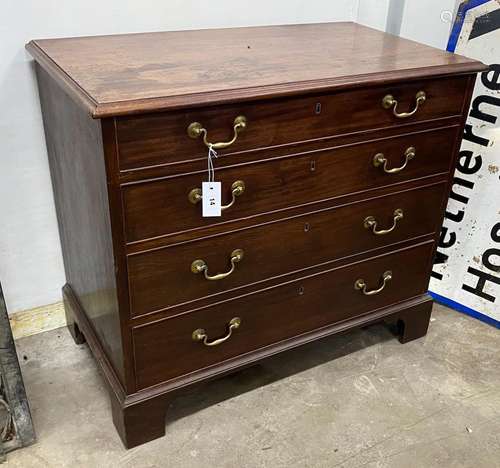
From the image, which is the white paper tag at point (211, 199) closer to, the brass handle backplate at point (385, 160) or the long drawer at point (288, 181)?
the long drawer at point (288, 181)

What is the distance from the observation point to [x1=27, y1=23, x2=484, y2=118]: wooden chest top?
1.13m

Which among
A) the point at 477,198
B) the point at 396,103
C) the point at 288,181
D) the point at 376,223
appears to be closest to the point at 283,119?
the point at 288,181

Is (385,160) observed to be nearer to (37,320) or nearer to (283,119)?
(283,119)

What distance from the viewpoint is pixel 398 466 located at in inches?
57.2

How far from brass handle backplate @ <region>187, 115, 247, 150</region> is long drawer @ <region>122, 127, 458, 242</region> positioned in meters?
0.05

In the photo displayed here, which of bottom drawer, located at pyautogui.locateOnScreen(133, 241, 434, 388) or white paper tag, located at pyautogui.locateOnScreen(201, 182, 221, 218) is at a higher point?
white paper tag, located at pyautogui.locateOnScreen(201, 182, 221, 218)

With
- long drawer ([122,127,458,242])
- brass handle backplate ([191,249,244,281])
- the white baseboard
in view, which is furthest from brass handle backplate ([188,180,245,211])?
the white baseboard

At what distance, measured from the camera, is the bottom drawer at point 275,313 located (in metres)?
1.39

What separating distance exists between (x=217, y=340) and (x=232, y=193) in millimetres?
398

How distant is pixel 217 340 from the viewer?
1.45m

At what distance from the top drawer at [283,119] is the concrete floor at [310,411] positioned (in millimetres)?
658

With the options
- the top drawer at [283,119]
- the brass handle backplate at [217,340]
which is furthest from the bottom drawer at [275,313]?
the top drawer at [283,119]

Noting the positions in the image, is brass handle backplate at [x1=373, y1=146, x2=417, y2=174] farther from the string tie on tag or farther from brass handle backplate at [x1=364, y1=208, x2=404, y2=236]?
the string tie on tag

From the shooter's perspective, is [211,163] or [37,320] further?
[37,320]
